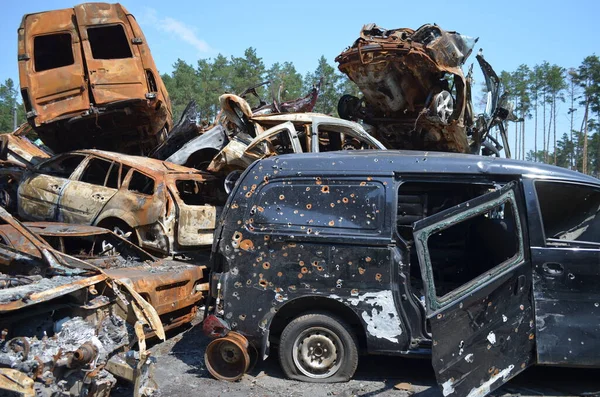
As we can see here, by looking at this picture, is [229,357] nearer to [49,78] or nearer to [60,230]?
[60,230]

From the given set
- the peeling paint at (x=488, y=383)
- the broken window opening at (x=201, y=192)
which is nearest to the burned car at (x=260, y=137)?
the broken window opening at (x=201, y=192)

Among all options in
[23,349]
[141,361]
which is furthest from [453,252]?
[23,349]

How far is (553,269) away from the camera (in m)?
3.79

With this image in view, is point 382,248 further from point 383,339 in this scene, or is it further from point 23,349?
point 23,349

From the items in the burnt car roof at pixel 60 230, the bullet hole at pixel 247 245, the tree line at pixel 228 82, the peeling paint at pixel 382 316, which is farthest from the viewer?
the tree line at pixel 228 82

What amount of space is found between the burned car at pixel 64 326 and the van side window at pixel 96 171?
3.37m

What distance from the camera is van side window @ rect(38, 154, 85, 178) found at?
7648 millimetres

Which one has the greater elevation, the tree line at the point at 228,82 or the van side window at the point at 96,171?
the tree line at the point at 228,82

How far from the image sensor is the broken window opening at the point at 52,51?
8.88 meters

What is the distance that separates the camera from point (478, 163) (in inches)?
166

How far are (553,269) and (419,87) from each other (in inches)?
222

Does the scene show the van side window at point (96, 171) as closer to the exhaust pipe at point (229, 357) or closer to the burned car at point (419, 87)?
the exhaust pipe at point (229, 357)

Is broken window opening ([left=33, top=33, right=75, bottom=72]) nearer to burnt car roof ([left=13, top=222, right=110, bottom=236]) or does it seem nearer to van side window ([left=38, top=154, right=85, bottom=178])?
van side window ([left=38, top=154, right=85, bottom=178])

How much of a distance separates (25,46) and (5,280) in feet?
20.9
